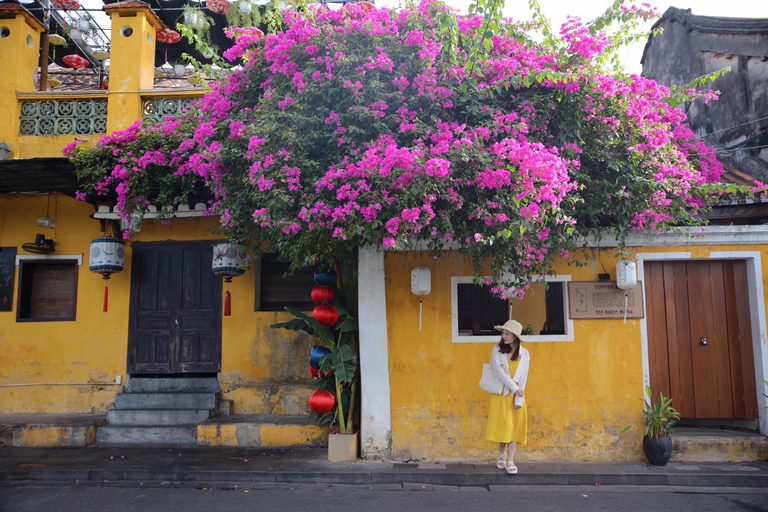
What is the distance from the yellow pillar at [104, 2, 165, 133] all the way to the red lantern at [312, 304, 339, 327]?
513cm

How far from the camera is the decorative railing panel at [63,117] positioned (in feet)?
33.9

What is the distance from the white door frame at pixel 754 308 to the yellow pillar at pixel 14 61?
10.6 metres

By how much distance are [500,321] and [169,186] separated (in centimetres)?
644

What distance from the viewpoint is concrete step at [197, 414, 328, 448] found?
28.2ft

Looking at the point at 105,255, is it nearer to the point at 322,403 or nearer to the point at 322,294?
the point at 322,294

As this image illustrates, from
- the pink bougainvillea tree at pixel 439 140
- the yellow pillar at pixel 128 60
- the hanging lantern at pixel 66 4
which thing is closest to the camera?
the pink bougainvillea tree at pixel 439 140

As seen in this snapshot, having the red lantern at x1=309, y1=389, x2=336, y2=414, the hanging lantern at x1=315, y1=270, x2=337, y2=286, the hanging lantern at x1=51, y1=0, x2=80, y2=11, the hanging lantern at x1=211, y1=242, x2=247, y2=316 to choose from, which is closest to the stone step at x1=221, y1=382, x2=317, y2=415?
the red lantern at x1=309, y1=389, x2=336, y2=414

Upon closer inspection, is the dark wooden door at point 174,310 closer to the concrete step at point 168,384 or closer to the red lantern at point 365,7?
the concrete step at point 168,384

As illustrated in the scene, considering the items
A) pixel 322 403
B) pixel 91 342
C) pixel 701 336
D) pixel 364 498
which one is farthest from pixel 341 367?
pixel 91 342

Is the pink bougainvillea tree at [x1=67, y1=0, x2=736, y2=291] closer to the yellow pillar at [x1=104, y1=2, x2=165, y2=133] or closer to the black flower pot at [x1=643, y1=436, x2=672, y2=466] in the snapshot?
the black flower pot at [x1=643, y1=436, x2=672, y2=466]

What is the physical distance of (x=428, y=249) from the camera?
778cm

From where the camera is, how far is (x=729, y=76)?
1142 cm

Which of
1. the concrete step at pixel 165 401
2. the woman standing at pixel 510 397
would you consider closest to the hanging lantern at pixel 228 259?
the concrete step at pixel 165 401

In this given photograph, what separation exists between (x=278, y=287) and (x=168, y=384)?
243cm
